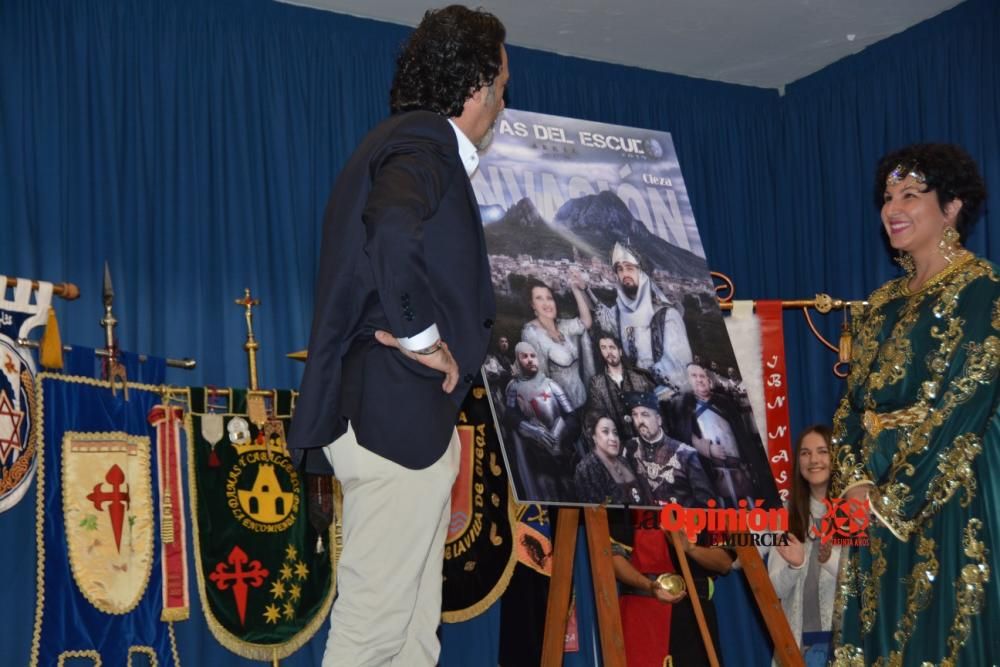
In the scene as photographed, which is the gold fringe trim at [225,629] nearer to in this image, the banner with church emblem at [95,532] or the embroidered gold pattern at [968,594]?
→ the banner with church emblem at [95,532]

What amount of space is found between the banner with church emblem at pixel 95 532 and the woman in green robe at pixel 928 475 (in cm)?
216

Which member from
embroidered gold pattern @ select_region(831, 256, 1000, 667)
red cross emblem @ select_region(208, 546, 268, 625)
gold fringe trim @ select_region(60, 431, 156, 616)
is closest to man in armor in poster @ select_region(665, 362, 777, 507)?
embroidered gold pattern @ select_region(831, 256, 1000, 667)

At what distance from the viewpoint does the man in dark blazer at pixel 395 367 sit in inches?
72.9

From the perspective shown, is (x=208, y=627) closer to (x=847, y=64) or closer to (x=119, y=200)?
(x=119, y=200)

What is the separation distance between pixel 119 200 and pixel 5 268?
48cm

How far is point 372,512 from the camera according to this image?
1.90 metres

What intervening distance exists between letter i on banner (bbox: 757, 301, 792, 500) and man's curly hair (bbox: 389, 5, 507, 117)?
9.31 ft

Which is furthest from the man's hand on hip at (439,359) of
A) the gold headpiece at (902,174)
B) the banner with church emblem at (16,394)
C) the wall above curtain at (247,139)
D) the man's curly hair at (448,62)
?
the wall above curtain at (247,139)

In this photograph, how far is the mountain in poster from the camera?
330 centimetres

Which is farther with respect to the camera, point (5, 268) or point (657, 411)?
point (5, 268)

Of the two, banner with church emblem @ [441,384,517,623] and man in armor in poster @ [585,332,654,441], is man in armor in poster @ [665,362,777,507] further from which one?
banner with church emblem @ [441,384,517,623]

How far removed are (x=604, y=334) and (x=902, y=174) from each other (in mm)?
940

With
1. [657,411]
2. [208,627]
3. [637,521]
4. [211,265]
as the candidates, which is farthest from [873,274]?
[208,627]

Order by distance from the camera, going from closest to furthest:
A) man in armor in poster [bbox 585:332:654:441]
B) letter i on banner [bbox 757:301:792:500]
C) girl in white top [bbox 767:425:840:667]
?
man in armor in poster [bbox 585:332:654:441] → girl in white top [bbox 767:425:840:667] → letter i on banner [bbox 757:301:792:500]
